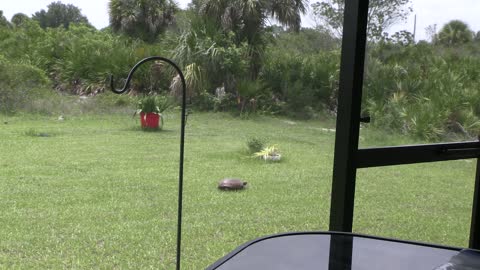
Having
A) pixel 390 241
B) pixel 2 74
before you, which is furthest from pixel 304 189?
pixel 390 241

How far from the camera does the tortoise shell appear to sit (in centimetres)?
338

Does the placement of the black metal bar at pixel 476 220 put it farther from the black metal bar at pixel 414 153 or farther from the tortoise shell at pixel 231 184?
the tortoise shell at pixel 231 184

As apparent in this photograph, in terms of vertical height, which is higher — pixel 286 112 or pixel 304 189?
pixel 286 112

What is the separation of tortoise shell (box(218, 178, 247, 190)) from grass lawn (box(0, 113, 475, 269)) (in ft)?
0.17

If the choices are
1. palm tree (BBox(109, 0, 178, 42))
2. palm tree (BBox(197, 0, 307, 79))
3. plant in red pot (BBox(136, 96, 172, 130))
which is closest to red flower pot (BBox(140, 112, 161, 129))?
plant in red pot (BBox(136, 96, 172, 130))

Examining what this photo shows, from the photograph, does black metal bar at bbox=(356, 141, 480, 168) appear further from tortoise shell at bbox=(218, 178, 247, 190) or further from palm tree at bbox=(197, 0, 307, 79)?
palm tree at bbox=(197, 0, 307, 79)

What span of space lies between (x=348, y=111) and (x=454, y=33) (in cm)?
78

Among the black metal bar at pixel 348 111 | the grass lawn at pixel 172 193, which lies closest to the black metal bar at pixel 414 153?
the black metal bar at pixel 348 111

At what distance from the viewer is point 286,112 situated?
167 inches

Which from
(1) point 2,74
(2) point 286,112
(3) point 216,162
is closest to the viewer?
(1) point 2,74

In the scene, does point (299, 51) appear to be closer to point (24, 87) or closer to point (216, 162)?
point (216, 162)

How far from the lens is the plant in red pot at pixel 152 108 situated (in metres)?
3.67

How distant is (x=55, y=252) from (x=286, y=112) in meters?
2.39

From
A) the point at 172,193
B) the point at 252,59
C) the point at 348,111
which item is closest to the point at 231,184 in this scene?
the point at 172,193
